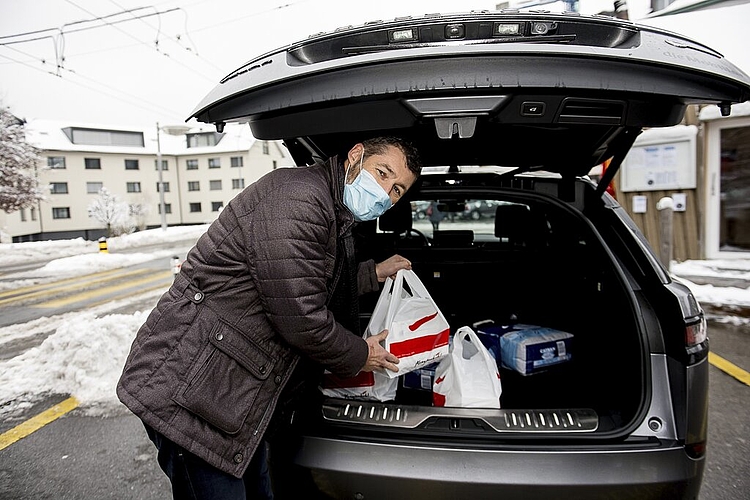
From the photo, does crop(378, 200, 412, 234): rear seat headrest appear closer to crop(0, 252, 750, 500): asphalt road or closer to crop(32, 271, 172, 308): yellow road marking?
crop(0, 252, 750, 500): asphalt road

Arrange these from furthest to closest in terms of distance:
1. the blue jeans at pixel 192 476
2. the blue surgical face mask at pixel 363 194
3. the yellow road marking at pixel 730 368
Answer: the yellow road marking at pixel 730 368 < the blue surgical face mask at pixel 363 194 < the blue jeans at pixel 192 476

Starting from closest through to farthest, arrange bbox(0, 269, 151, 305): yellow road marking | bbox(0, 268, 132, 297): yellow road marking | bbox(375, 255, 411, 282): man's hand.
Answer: bbox(375, 255, 411, 282): man's hand < bbox(0, 269, 151, 305): yellow road marking < bbox(0, 268, 132, 297): yellow road marking

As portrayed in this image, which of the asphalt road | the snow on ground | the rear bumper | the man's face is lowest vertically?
the asphalt road

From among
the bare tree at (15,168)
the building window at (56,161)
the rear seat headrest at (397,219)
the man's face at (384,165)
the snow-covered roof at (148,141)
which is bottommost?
the rear seat headrest at (397,219)

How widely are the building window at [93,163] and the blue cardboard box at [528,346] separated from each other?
122 feet

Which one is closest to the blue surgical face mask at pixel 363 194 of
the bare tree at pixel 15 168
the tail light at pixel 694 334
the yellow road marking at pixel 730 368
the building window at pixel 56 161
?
the tail light at pixel 694 334

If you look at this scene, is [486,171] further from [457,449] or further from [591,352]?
[457,449]

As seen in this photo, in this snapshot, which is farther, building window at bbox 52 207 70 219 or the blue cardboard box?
building window at bbox 52 207 70 219

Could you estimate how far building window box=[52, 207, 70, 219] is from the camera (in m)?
31.1

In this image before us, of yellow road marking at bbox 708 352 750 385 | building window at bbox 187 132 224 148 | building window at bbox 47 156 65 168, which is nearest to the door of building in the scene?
yellow road marking at bbox 708 352 750 385

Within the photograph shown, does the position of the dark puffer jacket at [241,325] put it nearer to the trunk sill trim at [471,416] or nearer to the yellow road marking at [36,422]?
the trunk sill trim at [471,416]

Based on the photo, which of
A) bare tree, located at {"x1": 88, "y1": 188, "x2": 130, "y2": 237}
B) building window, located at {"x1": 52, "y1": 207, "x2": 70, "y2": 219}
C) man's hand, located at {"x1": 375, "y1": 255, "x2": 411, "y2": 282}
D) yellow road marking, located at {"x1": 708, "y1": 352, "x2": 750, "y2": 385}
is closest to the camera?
man's hand, located at {"x1": 375, "y1": 255, "x2": 411, "y2": 282}

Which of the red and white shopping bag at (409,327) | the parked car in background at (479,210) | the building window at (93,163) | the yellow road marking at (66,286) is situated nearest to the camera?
the red and white shopping bag at (409,327)

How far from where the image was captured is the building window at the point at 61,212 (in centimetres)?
3112
